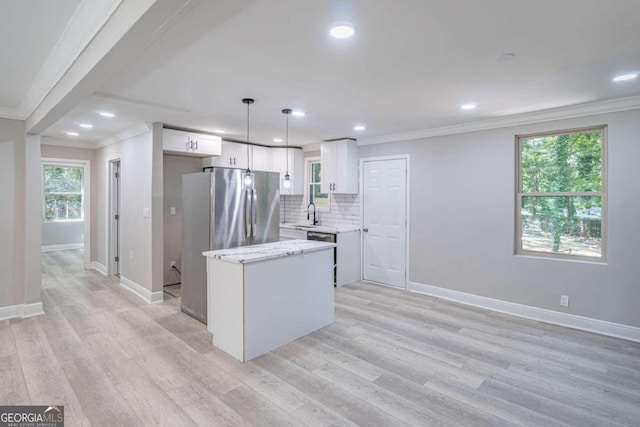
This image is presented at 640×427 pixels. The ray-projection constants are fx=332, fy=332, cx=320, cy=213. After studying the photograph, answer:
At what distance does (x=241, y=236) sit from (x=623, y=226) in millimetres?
4162

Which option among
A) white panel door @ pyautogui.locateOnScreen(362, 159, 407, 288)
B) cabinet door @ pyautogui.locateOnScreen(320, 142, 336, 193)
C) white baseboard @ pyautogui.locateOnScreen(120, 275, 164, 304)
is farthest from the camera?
cabinet door @ pyautogui.locateOnScreen(320, 142, 336, 193)

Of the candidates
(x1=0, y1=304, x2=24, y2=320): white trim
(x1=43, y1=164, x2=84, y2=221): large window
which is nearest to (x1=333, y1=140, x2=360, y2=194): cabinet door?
(x1=0, y1=304, x2=24, y2=320): white trim

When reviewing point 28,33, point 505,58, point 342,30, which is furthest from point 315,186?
point 28,33

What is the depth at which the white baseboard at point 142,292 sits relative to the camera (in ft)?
15.0

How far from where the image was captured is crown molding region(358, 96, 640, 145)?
3.43 meters

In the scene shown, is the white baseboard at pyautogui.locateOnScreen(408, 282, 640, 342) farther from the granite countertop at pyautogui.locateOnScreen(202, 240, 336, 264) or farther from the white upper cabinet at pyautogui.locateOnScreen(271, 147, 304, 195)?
the white upper cabinet at pyautogui.locateOnScreen(271, 147, 304, 195)

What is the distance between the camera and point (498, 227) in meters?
4.29

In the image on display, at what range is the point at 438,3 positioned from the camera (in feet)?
5.74

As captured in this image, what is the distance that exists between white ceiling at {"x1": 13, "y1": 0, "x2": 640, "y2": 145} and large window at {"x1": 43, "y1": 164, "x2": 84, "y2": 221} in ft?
18.1

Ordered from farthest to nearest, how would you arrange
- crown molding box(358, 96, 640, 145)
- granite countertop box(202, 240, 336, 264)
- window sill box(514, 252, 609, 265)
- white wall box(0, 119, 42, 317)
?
1. white wall box(0, 119, 42, 317)
2. window sill box(514, 252, 609, 265)
3. crown molding box(358, 96, 640, 145)
4. granite countertop box(202, 240, 336, 264)

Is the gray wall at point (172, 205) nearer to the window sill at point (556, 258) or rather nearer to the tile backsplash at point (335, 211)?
the tile backsplash at point (335, 211)

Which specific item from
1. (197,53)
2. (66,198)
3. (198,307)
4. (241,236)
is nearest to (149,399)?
(198,307)

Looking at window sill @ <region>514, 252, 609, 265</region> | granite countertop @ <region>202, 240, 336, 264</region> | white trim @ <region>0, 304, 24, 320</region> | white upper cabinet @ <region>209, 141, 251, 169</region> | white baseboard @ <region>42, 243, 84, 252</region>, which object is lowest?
white trim @ <region>0, 304, 24, 320</region>

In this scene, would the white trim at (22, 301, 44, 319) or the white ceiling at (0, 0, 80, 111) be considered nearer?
the white ceiling at (0, 0, 80, 111)
